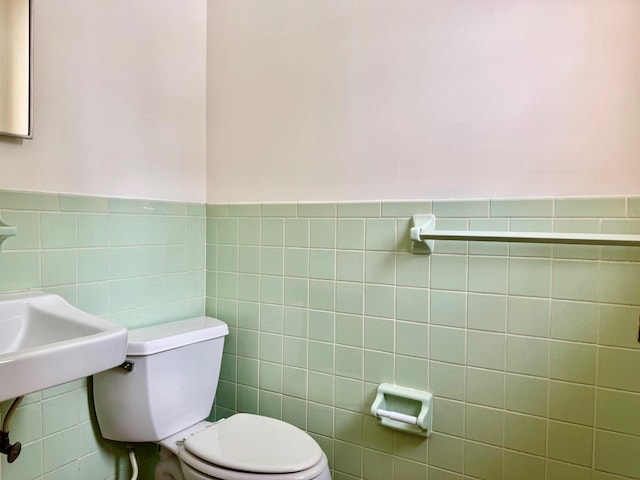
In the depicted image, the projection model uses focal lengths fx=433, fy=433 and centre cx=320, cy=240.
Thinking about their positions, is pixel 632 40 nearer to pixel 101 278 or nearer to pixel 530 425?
pixel 530 425

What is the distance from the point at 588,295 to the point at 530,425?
1.32ft

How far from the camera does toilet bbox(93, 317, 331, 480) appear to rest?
1.21m

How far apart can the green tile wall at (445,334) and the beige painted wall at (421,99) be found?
0.09m

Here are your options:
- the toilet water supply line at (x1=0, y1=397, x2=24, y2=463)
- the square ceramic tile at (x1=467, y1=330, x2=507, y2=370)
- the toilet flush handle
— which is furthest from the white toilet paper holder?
the toilet water supply line at (x1=0, y1=397, x2=24, y2=463)

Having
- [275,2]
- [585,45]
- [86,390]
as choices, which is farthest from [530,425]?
[275,2]

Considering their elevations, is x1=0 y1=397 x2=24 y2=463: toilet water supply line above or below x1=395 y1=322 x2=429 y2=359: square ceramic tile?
below

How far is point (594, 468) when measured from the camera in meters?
1.16

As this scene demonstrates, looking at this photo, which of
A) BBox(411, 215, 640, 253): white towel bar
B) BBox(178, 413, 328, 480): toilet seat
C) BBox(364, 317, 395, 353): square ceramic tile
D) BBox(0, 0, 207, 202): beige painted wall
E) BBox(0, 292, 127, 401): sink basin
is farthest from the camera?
BBox(364, 317, 395, 353): square ceramic tile

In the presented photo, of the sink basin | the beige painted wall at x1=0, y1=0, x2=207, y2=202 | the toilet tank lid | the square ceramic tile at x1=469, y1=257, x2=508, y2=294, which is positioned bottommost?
the toilet tank lid

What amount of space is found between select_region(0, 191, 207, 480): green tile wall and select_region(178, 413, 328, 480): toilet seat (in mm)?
358

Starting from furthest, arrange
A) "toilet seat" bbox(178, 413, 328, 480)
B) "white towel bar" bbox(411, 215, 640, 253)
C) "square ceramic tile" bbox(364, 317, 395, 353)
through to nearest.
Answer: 1. "square ceramic tile" bbox(364, 317, 395, 353)
2. "toilet seat" bbox(178, 413, 328, 480)
3. "white towel bar" bbox(411, 215, 640, 253)

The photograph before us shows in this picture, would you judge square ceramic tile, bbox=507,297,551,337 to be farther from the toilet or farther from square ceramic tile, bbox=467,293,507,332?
the toilet

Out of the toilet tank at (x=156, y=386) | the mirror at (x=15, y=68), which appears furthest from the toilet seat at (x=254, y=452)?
the mirror at (x=15, y=68)

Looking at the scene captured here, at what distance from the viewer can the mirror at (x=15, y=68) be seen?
1201 millimetres
